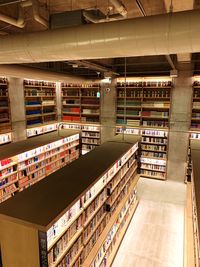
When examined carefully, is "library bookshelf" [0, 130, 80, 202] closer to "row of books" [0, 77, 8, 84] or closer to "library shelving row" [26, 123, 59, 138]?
"library shelving row" [26, 123, 59, 138]

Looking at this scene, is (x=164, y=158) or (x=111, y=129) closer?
(x=164, y=158)

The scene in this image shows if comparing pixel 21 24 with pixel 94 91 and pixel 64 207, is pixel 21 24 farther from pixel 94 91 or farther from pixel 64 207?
pixel 94 91

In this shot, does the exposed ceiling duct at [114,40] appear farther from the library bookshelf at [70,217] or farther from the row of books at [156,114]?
the row of books at [156,114]

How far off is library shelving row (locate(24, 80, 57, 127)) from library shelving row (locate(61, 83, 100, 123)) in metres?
0.51

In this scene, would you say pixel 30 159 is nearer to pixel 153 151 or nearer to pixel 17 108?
pixel 17 108

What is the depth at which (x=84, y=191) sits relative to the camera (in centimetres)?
266

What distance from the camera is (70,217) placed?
2486 mm

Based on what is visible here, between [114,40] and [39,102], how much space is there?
6048 mm

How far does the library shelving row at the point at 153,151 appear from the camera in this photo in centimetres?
725

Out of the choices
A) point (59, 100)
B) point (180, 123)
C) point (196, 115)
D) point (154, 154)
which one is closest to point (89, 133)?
point (59, 100)

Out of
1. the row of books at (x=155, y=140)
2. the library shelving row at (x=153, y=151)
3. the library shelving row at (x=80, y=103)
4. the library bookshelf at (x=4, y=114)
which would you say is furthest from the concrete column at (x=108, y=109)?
the library bookshelf at (x=4, y=114)

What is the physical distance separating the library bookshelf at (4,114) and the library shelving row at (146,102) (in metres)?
3.84

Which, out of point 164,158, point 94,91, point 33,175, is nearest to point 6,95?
point 33,175

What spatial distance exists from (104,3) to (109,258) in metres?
4.63
